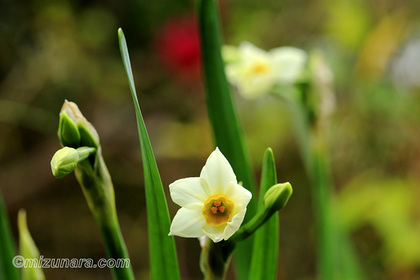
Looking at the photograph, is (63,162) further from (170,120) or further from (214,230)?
(170,120)

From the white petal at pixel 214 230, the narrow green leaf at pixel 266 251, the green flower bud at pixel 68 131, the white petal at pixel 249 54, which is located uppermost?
the white petal at pixel 249 54

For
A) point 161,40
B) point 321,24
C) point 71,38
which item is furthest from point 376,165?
point 71,38

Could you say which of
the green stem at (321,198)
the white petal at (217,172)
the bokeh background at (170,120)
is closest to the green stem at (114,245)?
the white petal at (217,172)

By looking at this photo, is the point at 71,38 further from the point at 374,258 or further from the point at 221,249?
the point at 221,249

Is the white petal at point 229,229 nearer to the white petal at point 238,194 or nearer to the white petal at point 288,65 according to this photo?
the white petal at point 238,194

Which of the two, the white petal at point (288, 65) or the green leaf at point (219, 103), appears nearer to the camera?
the green leaf at point (219, 103)

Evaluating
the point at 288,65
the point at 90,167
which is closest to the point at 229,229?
the point at 90,167
